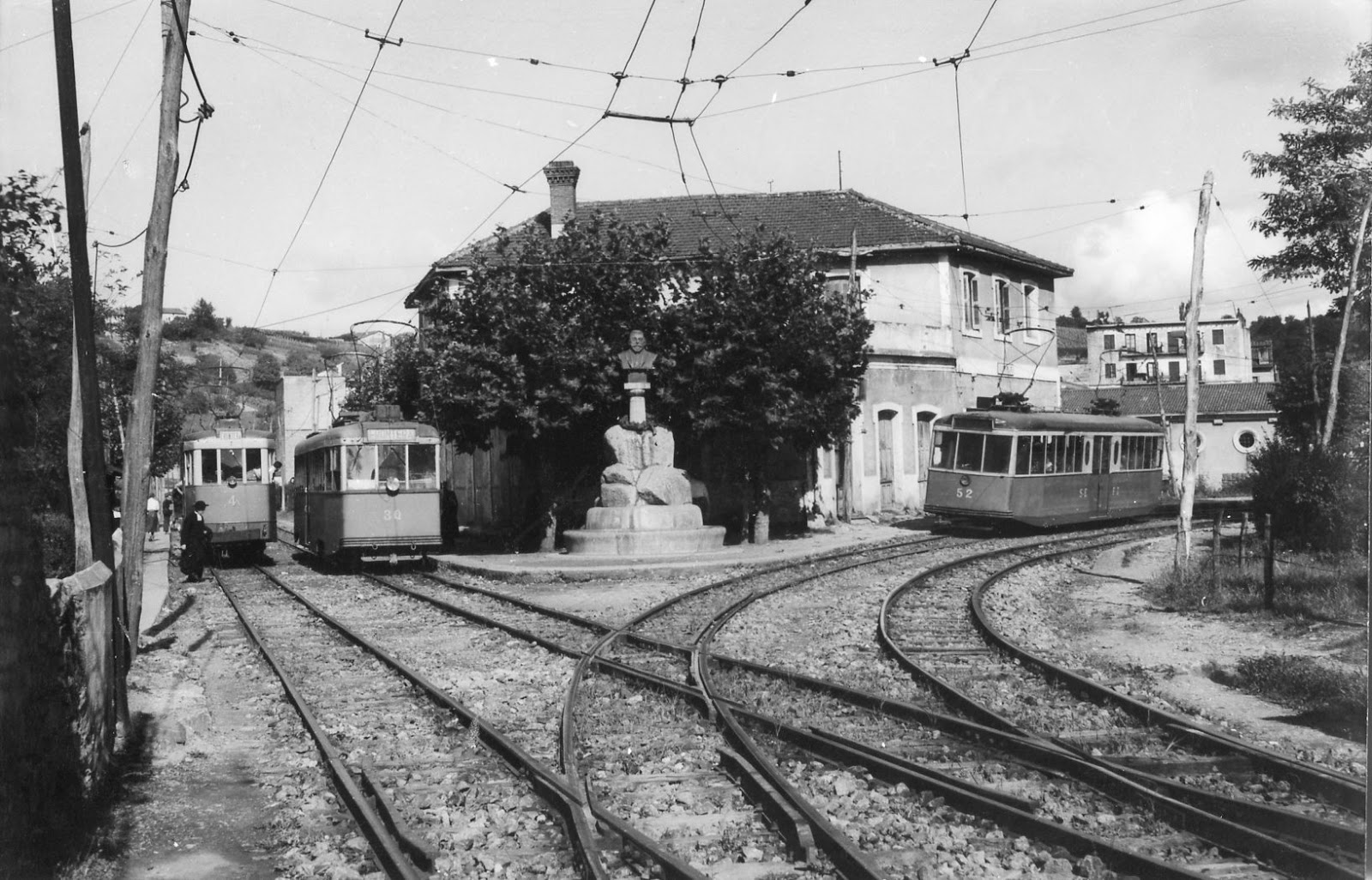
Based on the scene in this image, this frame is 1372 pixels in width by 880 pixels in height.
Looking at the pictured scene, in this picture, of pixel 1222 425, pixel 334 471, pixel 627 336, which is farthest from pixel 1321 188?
pixel 1222 425

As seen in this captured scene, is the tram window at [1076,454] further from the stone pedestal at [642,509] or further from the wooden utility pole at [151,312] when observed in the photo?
the wooden utility pole at [151,312]

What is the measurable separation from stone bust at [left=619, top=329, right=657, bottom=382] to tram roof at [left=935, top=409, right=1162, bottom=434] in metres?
7.74

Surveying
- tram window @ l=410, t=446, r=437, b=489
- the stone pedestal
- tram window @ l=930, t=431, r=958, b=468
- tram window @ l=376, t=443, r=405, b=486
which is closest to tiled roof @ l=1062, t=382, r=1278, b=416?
tram window @ l=930, t=431, r=958, b=468

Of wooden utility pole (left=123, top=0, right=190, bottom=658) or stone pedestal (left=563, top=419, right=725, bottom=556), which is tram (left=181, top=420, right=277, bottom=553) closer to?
stone pedestal (left=563, top=419, right=725, bottom=556)

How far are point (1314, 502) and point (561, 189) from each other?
26.3m

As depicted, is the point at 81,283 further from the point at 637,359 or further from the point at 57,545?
the point at 57,545

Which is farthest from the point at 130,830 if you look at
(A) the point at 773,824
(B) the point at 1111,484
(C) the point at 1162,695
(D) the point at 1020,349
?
(D) the point at 1020,349

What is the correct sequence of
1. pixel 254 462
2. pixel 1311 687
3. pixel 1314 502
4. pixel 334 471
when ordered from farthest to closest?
pixel 254 462 → pixel 334 471 → pixel 1314 502 → pixel 1311 687

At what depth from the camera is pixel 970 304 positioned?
123ft

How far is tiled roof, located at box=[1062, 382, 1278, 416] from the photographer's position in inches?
2146

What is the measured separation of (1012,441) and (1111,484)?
529 cm

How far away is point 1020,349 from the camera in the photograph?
40281 mm

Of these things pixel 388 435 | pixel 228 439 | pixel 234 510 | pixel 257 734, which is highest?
pixel 228 439

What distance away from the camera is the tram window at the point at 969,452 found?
2684 centimetres
